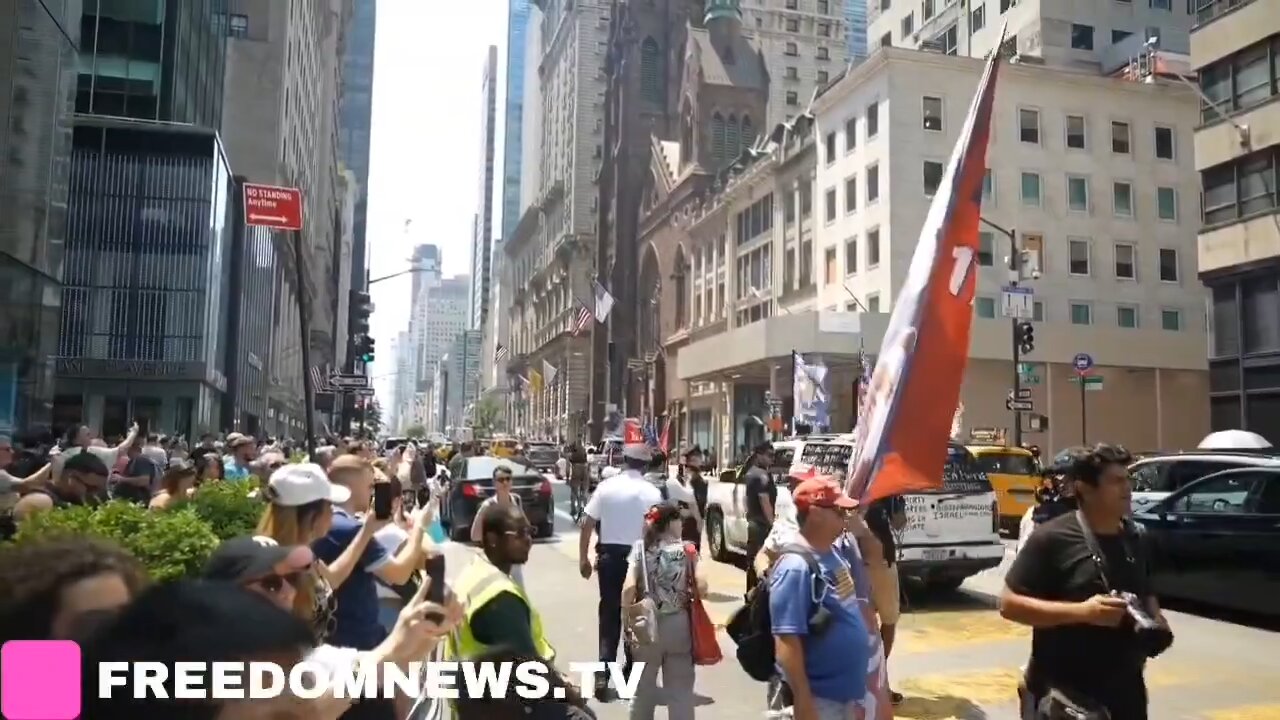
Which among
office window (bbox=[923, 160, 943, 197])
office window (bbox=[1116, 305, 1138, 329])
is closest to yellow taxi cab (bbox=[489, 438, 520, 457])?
office window (bbox=[923, 160, 943, 197])

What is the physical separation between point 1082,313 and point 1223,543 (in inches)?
1404

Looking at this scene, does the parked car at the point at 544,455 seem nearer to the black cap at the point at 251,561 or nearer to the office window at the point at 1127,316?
the office window at the point at 1127,316

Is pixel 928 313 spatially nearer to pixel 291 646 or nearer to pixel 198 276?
pixel 291 646

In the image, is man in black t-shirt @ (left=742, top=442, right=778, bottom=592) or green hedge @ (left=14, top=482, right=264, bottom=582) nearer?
green hedge @ (left=14, top=482, right=264, bottom=582)

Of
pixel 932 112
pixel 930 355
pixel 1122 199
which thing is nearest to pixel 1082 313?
pixel 1122 199

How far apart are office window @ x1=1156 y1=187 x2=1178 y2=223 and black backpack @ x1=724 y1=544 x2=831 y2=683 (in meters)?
48.3

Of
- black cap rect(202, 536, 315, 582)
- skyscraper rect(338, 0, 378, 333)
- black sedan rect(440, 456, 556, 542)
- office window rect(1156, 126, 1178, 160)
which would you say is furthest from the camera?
skyscraper rect(338, 0, 378, 333)

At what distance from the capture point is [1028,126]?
4412 centimetres

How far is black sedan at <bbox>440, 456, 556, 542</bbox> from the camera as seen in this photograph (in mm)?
17719

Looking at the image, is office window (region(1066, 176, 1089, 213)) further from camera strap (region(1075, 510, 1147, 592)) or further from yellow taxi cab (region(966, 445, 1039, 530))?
camera strap (region(1075, 510, 1147, 592))

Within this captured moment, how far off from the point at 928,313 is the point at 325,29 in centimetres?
8952

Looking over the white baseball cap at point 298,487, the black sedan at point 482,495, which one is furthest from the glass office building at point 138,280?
the white baseball cap at point 298,487

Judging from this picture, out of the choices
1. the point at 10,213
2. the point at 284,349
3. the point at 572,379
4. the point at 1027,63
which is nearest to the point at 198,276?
the point at 10,213

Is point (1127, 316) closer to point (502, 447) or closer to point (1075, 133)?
point (1075, 133)
